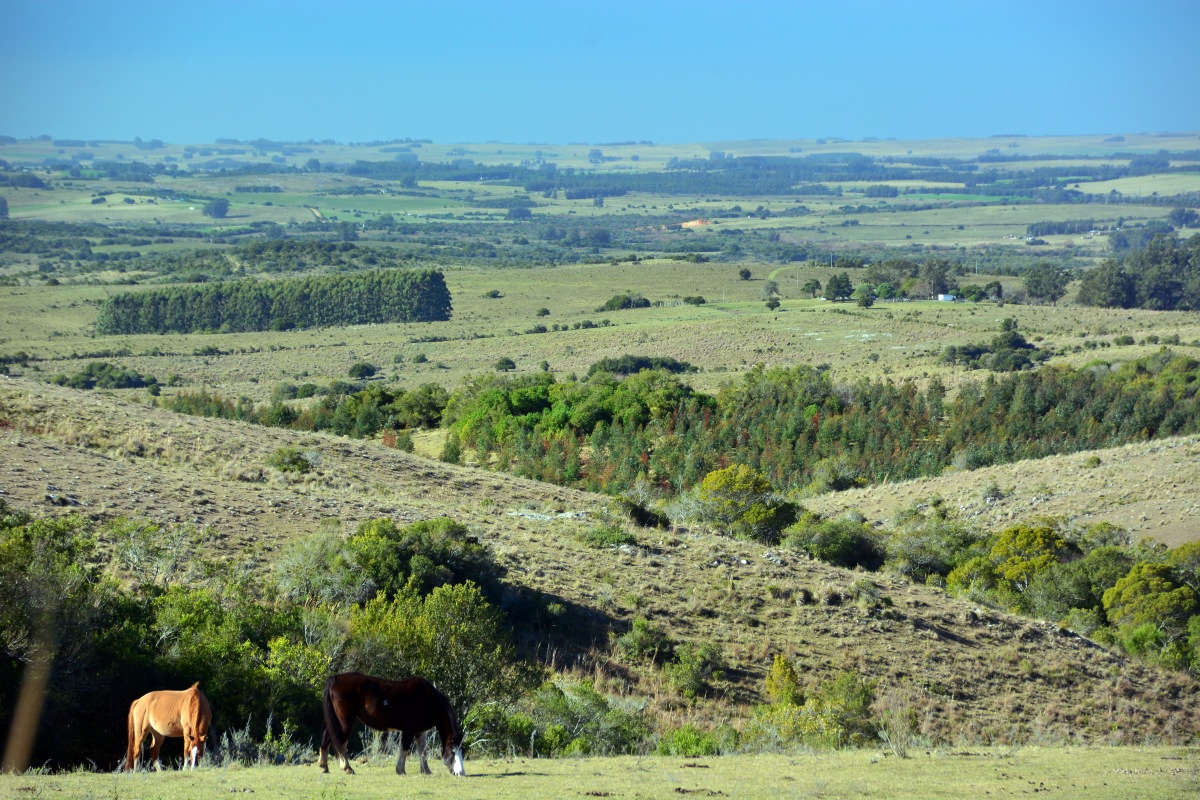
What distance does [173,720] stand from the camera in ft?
28.9

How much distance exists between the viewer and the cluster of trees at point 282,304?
3438 inches

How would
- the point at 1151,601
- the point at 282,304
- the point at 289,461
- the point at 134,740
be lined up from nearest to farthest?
the point at 134,740
the point at 1151,601
the point at 289,461
the point at 282,304

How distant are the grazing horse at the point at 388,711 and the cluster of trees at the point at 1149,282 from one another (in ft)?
321

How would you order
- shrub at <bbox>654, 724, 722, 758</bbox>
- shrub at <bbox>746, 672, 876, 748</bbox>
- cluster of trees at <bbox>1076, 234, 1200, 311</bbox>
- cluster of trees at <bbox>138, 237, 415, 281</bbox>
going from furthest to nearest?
cluster of trees at <bbox>138, 237, 415, 281</bbox>
cluster of trees at <bbox>1076, 234, 1200, 311</bbox>
shrub at <bbox>746, 672, 876, 748</bbox>
shrub at <bbox>654, 724, 722, 758</bbox>

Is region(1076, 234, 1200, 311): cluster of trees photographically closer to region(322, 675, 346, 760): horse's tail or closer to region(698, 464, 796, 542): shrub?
region(698, 464, 796, 542): shrub

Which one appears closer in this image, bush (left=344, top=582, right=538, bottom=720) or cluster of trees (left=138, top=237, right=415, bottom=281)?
bush (left=344, top=582, right=538, bottom=720)

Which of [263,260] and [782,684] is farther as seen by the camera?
[263,260]

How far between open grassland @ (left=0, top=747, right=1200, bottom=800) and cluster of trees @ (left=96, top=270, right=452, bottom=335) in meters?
83.1

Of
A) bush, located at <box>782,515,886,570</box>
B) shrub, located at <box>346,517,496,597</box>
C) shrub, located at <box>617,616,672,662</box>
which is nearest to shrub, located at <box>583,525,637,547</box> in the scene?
shrub, located at <box>346,517,496,597</box>

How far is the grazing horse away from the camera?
8391mm

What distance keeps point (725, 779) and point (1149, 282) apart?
105 meters

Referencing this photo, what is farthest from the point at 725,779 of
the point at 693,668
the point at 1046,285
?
the point at 1046,285

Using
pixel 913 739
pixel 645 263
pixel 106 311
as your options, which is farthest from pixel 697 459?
pixel 645 263

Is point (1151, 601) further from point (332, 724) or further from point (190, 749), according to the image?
point (190, 749)
